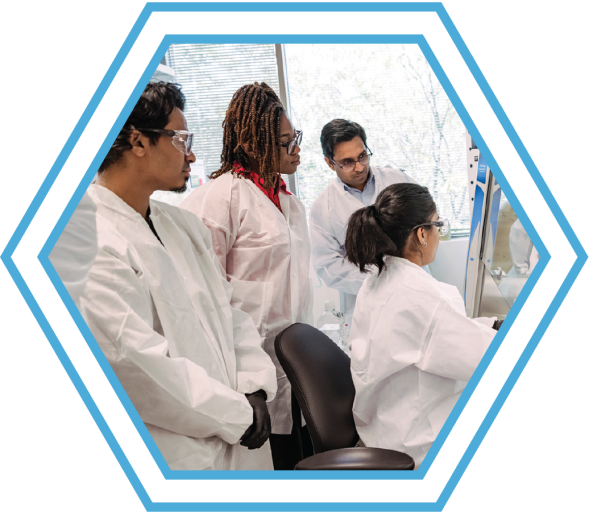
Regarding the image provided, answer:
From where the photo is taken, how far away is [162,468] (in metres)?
0.69

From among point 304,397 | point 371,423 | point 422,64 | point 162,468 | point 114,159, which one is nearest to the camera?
point 162,468

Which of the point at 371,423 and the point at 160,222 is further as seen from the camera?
the point at 371,423

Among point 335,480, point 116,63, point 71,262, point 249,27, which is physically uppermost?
point 249,27

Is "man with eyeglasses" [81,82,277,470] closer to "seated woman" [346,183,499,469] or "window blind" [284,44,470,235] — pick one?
"seated woman" [346,183,499,469]

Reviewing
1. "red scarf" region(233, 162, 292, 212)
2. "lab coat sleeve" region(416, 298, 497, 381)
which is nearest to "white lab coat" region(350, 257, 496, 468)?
"lab coat sleeve" region(416, 298, 497, 381)

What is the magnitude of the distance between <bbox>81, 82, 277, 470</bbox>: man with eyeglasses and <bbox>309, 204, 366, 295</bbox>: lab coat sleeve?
95 cm

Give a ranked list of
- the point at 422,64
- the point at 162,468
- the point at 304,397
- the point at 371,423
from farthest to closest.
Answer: the point at 422,64 → the point at 371,423 → the point at 304,397 → the point at 162,468

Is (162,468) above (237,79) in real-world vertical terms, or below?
below

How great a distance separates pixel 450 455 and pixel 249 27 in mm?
664

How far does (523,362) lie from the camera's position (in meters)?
0.56

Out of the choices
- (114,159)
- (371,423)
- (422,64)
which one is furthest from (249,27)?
(422,64)

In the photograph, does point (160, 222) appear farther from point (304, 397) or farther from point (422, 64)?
point (422, 64)

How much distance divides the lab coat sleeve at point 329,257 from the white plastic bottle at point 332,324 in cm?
16

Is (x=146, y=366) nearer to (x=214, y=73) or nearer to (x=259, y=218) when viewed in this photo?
(x=259, y=218)
